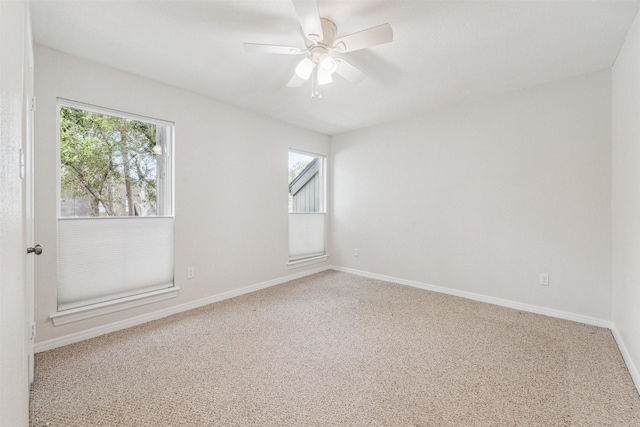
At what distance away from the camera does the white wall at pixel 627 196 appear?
6.17 ft

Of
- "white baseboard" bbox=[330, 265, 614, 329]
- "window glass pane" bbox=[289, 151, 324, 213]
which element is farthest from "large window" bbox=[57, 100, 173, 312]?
"white baseboard" bbox=[330, 265, 614, 329]

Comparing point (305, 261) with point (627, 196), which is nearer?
point (627, 196)

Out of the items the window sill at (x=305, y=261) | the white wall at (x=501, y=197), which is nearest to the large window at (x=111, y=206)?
the window sill at (x=305, y=261)

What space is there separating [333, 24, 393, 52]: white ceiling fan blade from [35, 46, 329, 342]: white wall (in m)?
1.95

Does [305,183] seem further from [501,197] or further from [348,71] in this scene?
[501,197]

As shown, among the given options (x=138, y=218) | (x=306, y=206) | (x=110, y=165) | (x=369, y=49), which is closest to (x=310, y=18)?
(x=369, y=49)

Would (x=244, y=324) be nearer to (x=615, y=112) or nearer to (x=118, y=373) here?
(x=118, y=373)

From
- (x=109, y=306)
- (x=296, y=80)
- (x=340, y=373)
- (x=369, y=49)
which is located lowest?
(x=340, y=373)

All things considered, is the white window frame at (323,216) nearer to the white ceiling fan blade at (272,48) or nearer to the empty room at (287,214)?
the empty room at (287,214)

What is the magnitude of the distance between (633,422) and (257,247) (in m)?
3.50

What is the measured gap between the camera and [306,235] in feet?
15.2

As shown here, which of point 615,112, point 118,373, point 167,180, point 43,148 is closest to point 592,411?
point 615,112

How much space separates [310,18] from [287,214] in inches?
112

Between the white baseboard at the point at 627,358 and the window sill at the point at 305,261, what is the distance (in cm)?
349
